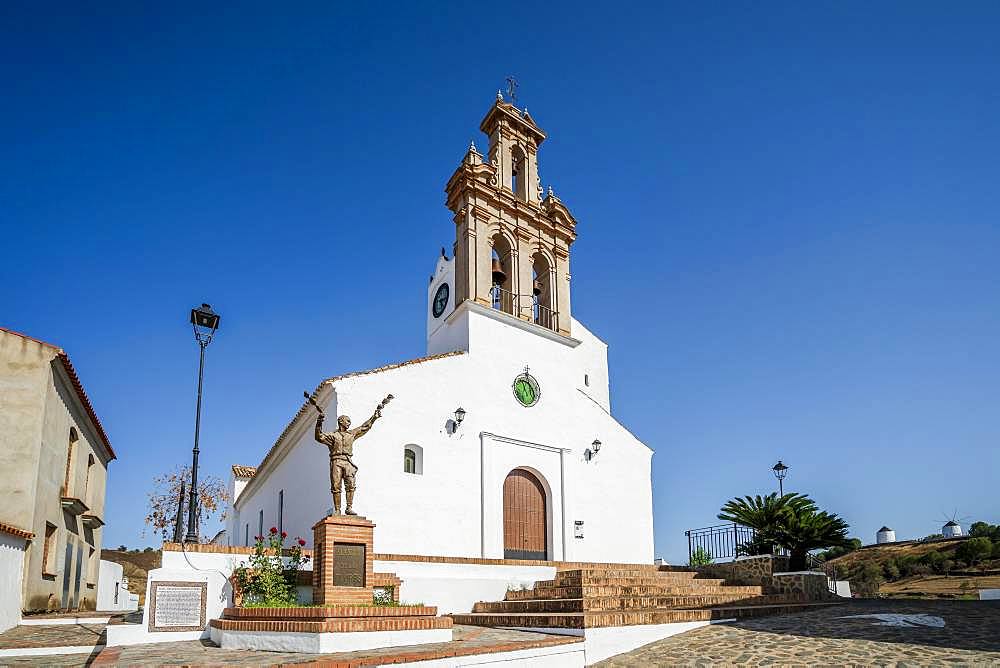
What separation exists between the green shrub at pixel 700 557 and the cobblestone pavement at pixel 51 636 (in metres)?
15.3

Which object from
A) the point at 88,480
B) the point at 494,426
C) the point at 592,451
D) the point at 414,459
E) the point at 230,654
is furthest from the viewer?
the point at 88,480

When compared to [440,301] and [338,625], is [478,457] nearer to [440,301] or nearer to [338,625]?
[440,301]

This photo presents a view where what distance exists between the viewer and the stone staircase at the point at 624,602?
10.9 metres

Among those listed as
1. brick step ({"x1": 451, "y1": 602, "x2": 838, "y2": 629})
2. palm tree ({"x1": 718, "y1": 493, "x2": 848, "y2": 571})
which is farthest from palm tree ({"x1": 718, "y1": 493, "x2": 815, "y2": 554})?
brick step ({"x1": 451, "y1": 602, "x2": 838, "y2": 629})

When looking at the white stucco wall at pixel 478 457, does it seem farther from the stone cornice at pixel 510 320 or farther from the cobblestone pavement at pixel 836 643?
the cobblestone pavement at pixel 836 643

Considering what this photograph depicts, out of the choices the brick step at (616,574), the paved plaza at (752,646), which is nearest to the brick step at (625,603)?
the paved plaza at (752,646)

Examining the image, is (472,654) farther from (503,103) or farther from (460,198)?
(503,103)

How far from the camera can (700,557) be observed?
68.2 feet

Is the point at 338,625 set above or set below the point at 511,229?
below

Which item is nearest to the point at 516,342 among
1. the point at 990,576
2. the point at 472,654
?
the point at 472,654

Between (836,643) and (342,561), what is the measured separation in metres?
7.18

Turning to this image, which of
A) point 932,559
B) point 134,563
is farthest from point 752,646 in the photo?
point 134,563

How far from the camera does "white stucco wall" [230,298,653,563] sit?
1562 centimetres

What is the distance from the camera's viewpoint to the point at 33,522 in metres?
13.7
